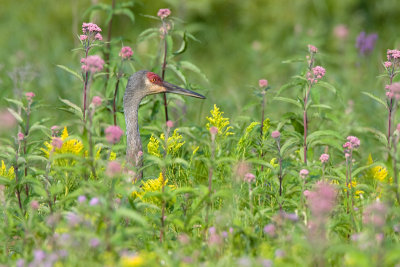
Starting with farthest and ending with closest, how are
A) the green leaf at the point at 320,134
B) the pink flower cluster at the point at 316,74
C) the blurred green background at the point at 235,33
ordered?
the blurred green background at the point at 235,33
the green leaf at the point at 320,134
the pink flower cluster at the point at 316,74

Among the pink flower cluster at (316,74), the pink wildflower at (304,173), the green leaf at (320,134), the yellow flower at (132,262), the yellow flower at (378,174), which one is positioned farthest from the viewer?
the yellow flower at (378,174)

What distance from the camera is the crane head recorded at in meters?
5.73

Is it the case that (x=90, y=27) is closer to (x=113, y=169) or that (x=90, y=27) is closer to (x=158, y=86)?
(x=158, y=86)

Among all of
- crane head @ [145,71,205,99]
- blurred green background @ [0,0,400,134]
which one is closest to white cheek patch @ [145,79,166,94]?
crane head @ [145,71,205,99]

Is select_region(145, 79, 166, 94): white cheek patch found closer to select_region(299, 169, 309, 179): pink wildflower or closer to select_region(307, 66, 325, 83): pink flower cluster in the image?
select_region(307, 66, 325, 83): pink flower cluster

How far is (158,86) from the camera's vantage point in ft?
18.9

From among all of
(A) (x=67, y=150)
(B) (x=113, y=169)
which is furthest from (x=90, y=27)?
(B) (x=113, y=169)

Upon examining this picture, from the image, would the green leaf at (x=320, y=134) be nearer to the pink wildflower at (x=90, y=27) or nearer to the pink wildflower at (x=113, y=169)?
the pink wildflower at (x=90, y=27)

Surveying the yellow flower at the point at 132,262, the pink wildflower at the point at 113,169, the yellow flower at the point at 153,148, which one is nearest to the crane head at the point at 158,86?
the yellow flower at the point at 153,148

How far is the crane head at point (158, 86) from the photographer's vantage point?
18.8ft

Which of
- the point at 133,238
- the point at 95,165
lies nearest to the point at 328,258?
the point at 133,238

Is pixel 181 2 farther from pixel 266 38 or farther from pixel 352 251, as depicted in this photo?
pixel 352 251

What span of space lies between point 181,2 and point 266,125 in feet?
16.7

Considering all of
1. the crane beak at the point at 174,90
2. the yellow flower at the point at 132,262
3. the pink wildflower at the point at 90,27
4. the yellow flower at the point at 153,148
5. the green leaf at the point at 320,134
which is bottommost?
the yellow flower at the point at 132,262
